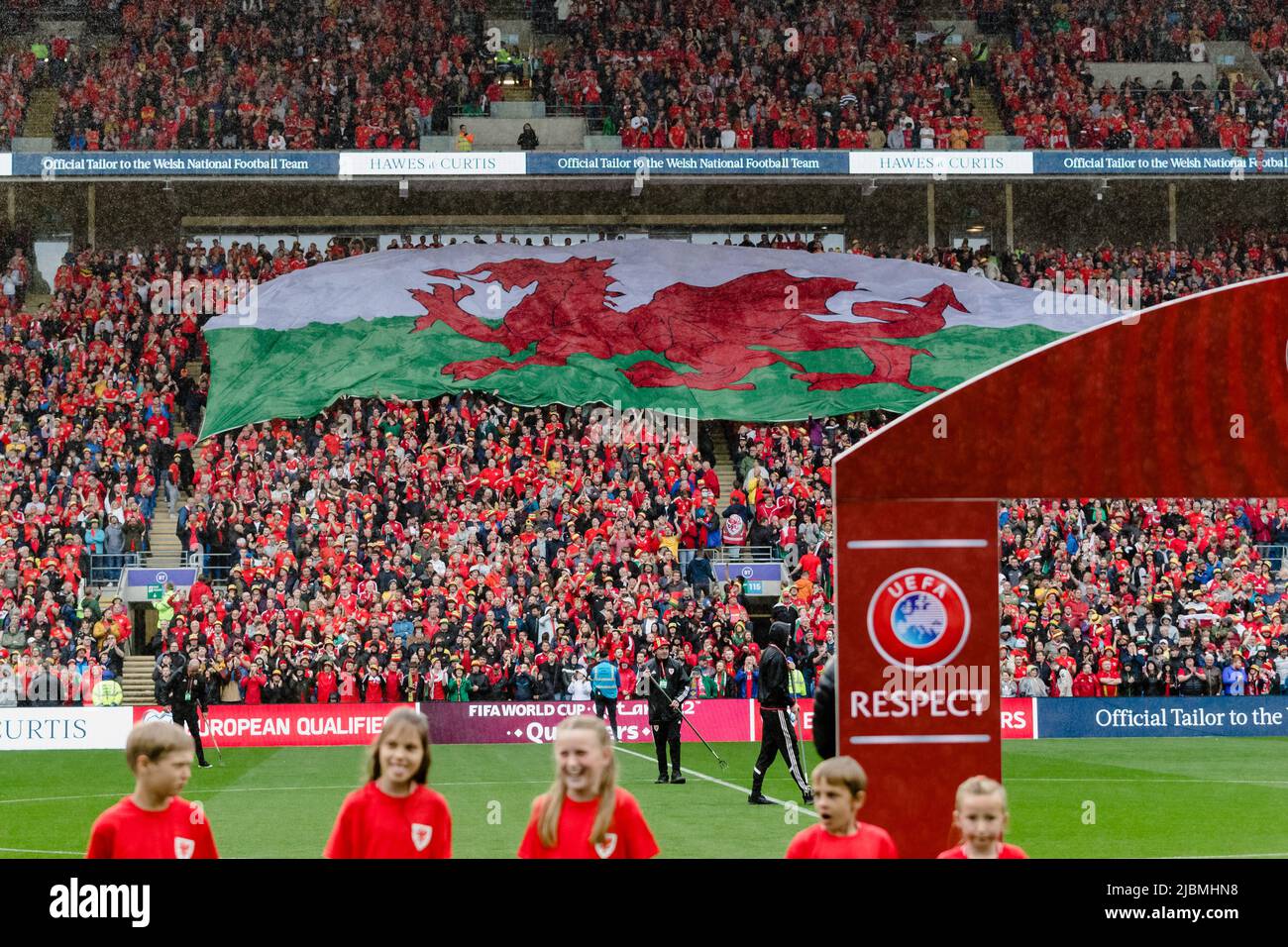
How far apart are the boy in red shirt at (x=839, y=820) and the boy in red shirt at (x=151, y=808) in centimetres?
259

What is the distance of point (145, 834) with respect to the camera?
740 cm

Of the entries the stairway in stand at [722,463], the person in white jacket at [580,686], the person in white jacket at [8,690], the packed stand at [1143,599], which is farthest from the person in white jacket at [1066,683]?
the person in white jacket at [8,690]

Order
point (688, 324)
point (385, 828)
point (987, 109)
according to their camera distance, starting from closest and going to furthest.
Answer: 1. point (385, 828)
2. point (688, 324)
3. point (987, 109)

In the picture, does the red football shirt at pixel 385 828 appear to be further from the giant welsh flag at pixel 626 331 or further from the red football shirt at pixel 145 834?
the giant welsh flag at pixel 626 331

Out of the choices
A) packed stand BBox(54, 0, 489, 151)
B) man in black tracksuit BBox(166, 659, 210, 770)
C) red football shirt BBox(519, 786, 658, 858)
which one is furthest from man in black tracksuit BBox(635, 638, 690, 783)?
packed stand BBox(54, 0, 489, 151)

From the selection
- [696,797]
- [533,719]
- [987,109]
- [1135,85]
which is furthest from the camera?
[987,109]

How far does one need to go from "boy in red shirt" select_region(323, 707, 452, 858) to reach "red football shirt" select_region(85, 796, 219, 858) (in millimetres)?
595

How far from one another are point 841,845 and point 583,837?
3.67 ft

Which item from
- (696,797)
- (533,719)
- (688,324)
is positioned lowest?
(533,719)

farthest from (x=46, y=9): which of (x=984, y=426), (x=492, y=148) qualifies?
(x=984, y=426)

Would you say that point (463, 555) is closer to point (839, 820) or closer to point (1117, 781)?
point (1117, 781)

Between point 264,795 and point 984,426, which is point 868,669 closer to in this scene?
point 984,426

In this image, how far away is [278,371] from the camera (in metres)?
35.7

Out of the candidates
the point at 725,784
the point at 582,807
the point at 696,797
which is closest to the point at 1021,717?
the point at 725,784
